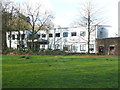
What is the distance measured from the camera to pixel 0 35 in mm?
25312

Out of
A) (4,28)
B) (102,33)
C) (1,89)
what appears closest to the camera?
(1,89)

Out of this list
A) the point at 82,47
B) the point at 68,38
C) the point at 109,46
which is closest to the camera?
the point at 109,46

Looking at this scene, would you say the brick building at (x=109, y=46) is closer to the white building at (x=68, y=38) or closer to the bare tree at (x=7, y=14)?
the white building at (x=68, y=38)

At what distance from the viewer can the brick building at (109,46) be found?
112 ft

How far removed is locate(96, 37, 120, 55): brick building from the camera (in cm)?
3406

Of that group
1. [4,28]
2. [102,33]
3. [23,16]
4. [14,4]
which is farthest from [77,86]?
[102,33]

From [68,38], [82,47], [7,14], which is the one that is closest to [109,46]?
[82,47]

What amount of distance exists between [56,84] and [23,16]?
26.0m

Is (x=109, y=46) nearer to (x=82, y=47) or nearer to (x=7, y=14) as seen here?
(x=82, y=47)

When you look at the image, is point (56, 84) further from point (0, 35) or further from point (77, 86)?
point (0, 35)

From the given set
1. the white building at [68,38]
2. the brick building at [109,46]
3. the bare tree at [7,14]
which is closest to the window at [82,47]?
the white building at [68,38]

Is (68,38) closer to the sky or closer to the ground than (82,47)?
closer to the sky

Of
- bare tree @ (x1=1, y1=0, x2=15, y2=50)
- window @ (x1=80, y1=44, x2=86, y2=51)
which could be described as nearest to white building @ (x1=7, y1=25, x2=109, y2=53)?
window @ (x1=80, y1=44, x2=86, y2=51)

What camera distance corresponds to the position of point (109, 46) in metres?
35.7
